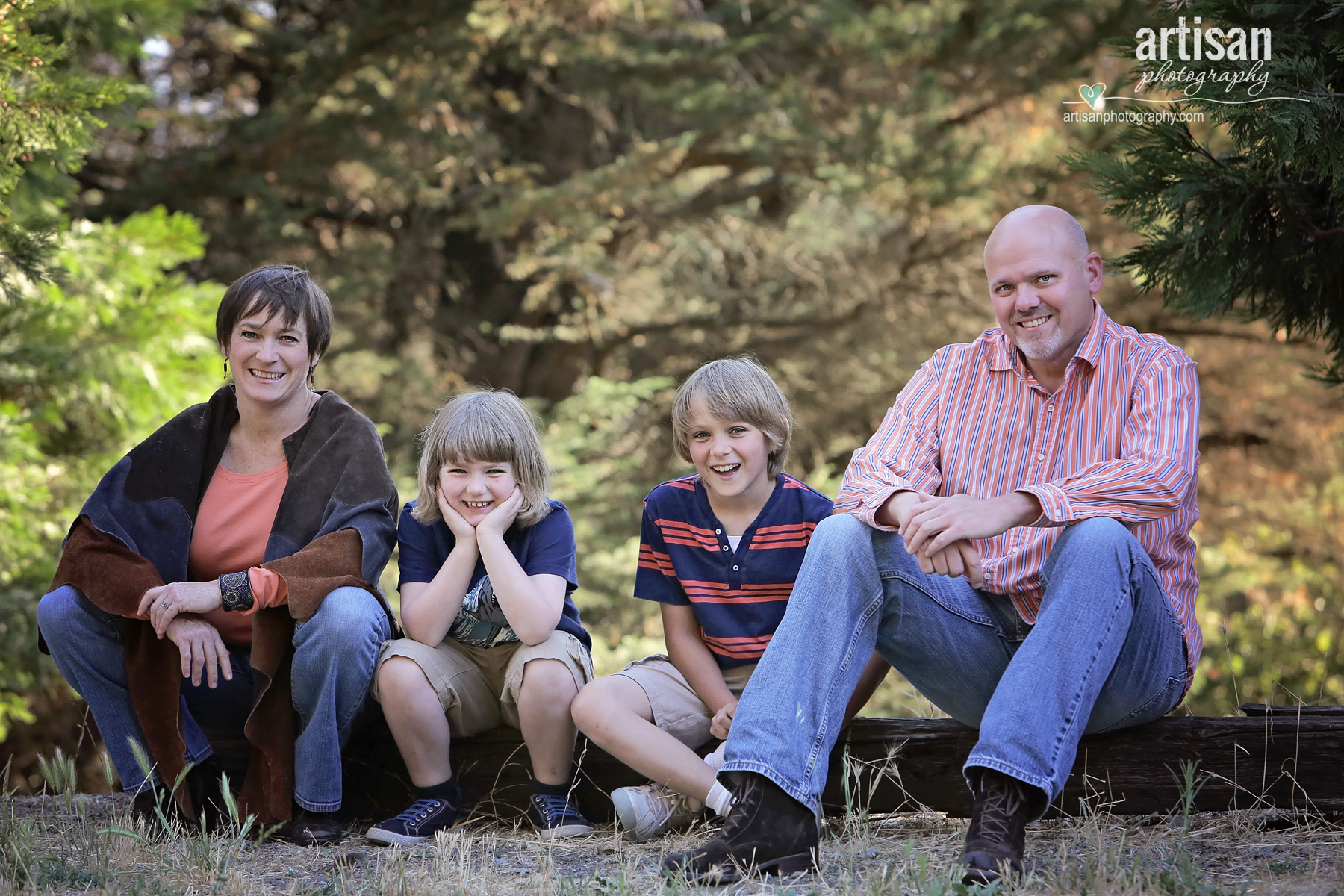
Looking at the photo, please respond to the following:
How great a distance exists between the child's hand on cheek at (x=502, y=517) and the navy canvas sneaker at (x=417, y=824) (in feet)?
2.35

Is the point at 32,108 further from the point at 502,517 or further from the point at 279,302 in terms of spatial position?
the point at 502,517

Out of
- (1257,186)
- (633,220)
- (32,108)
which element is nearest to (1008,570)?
(1257,186)

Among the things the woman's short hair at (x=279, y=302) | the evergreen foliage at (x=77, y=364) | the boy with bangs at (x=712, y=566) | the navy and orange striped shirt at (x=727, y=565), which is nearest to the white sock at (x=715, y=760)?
the boy with bangs at (x=712, y=566)

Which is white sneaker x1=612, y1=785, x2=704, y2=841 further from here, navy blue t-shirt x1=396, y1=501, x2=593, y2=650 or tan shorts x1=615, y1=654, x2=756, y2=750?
navy blue t-shirt x1=396, y1=501, x2=593, y2=650

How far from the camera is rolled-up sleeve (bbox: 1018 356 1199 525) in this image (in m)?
2.31

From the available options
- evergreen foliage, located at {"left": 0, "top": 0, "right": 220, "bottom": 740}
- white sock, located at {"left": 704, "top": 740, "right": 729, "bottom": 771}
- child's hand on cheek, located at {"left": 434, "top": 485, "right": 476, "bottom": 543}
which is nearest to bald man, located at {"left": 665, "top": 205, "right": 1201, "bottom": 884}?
white sock, located at {"left": 704, "top": 740, "right": 729, "bottom": 771}

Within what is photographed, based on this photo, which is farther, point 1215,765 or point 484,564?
point 484,564

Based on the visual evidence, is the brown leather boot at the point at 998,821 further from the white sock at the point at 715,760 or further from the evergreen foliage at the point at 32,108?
the evergreen foliage at the point at 32,108

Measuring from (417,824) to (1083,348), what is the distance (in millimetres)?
2032

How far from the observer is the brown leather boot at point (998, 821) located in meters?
2.04

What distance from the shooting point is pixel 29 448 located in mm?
4902

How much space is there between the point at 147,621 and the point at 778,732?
5.48 feet

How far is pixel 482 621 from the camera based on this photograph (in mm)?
2887

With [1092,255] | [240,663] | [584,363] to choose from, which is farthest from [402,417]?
[1092,255]
